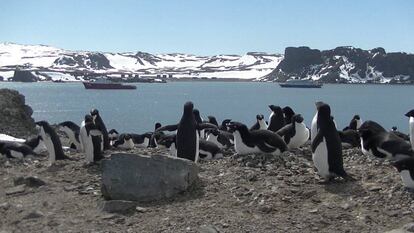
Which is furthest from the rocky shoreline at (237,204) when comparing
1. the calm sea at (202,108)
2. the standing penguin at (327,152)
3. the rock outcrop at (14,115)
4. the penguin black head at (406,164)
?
the calm sea at (202,108)

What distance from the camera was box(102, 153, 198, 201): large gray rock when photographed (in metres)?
8.55

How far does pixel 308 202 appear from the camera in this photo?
805cm

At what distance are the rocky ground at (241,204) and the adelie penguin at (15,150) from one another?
2.93 metres

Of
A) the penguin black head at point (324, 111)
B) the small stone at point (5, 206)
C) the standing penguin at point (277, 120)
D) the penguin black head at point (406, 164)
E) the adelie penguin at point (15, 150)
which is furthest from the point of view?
the standing penguin at point (277, 120)

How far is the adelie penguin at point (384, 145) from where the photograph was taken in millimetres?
9398

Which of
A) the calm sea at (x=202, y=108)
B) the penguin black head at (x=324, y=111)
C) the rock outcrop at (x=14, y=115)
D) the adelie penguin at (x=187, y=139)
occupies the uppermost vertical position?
the penguin black head at (x=324, y=111)

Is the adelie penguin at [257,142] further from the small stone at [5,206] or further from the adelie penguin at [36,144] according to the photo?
the adelie penguin at [36,144]

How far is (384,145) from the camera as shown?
9.67 m

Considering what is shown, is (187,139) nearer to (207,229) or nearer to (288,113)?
(207,229)

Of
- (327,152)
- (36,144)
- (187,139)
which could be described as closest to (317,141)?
(327,152)

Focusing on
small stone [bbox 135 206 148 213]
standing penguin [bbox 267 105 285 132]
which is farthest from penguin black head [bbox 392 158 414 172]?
standing penguin [bbox 267 105 285 132]

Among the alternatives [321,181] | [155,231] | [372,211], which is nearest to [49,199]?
[155,231]

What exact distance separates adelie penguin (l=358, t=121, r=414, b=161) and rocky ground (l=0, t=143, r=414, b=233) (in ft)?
0.63

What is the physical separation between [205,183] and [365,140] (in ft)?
9.83
